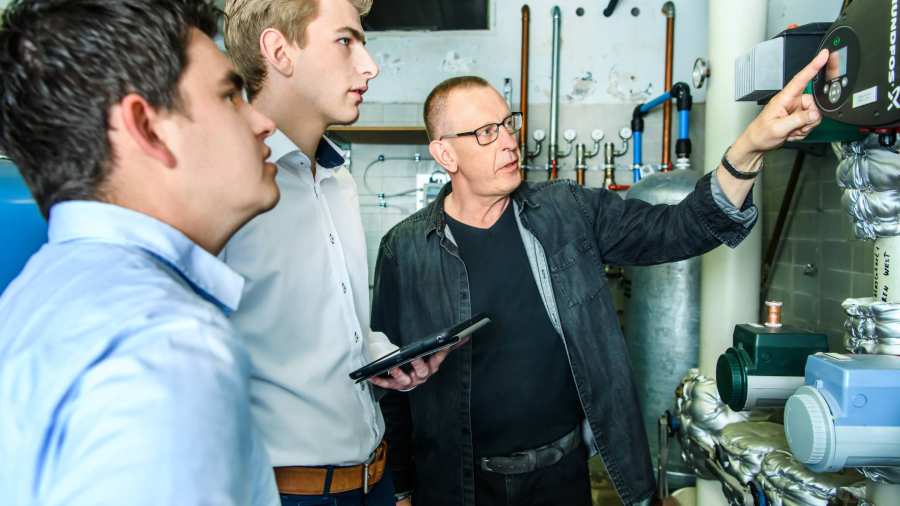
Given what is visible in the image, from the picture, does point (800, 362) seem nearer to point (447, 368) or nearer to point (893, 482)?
point (893, 482)

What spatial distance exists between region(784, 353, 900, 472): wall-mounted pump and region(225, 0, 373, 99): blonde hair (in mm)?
1038

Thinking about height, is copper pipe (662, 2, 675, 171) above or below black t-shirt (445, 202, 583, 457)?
above

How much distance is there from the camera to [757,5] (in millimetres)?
1945

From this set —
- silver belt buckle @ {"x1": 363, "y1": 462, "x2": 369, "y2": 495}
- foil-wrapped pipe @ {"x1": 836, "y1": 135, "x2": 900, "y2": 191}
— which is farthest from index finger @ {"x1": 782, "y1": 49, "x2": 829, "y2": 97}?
silver belt buckle @ {"x1": 363, "y1": 462, "x2": 369, "y2": 495}

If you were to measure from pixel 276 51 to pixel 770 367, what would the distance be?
1.18 m

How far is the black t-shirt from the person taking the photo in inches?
56.8

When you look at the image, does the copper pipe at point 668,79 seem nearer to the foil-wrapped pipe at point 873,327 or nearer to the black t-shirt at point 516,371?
the black t-shirt at point 516,371

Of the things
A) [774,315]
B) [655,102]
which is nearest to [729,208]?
[774,315]

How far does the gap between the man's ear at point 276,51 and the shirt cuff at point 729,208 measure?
34.6 inches

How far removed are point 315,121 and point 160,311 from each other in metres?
0.76

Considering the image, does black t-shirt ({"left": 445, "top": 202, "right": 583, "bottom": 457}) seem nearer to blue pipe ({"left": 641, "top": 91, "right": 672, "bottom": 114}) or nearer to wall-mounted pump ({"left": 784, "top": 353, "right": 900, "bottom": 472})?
wall-mounted pump ({"left": 784, "top": 353, "right": 900, "bottom": 472})

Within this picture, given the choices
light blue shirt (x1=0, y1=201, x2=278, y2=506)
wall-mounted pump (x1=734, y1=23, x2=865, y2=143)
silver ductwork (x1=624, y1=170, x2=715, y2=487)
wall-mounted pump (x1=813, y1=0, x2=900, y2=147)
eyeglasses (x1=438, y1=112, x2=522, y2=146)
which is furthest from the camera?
silver ductwork (x1=624, y1=170, x2=715, y2=487)

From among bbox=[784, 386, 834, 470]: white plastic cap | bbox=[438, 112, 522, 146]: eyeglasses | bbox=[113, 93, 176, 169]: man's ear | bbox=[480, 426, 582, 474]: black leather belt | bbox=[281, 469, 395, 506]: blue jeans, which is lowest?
bbox=[480, 426, 582, 474]: black leather belt

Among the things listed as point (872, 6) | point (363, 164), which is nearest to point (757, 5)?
point (872, 6)
